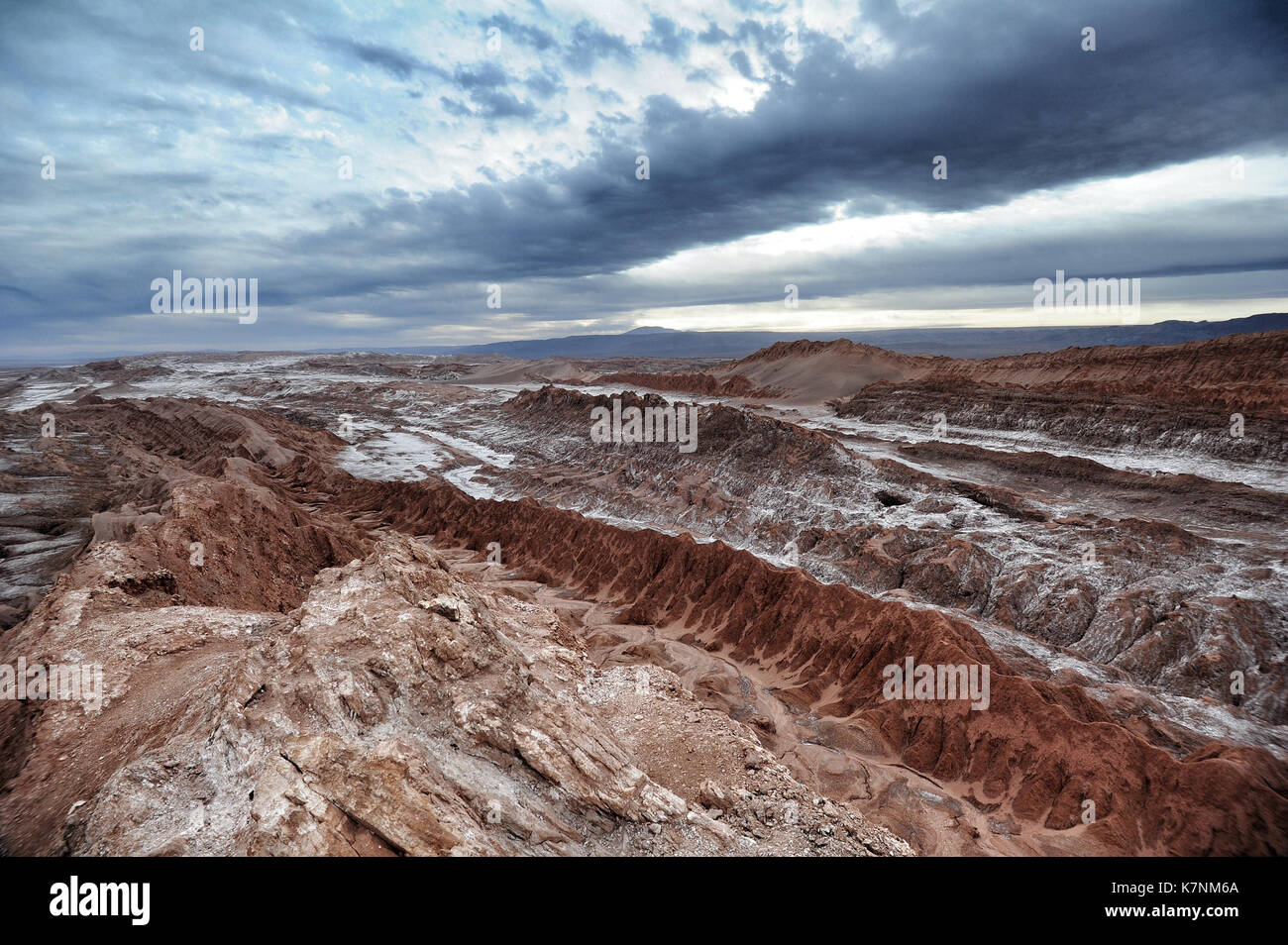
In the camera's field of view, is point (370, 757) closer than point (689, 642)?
Yes

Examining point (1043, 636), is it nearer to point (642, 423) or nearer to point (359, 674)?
point (359, 674)

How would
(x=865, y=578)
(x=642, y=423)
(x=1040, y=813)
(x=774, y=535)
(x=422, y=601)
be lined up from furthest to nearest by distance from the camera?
1. (x=642, y=423)
2. (x=774, y=535)
3. (x=865, y=578)
4. (x=1040, y=813)
5. (x=422, y=601)

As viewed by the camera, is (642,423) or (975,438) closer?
(975,438)

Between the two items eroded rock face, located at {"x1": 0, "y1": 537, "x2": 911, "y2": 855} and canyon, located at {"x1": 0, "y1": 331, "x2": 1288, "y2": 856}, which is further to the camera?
canyon, located at {"x1": 0, "y1": 331, "x2": 1288, "y2": 856}

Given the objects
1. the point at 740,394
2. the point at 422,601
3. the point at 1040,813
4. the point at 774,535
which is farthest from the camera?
the point at 740,394

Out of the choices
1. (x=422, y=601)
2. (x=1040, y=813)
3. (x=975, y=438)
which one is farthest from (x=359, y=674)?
(x=975, y=438)

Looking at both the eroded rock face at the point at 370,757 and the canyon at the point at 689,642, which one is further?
the canyon at the point at 689,642

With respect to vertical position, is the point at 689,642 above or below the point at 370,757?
below

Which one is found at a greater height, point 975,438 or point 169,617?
point 975,438
